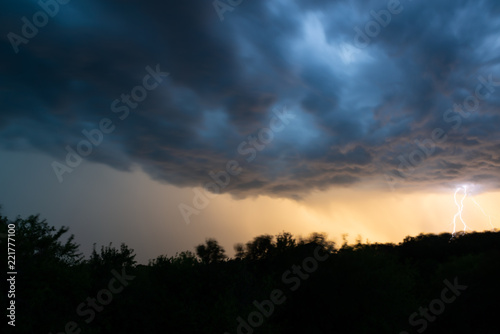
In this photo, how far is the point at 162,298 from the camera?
43125mm

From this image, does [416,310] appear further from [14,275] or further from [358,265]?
[14,275]

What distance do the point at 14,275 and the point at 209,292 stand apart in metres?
19.4

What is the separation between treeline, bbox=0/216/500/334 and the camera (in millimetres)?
36781

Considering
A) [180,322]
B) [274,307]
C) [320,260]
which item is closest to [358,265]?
[320,260]
